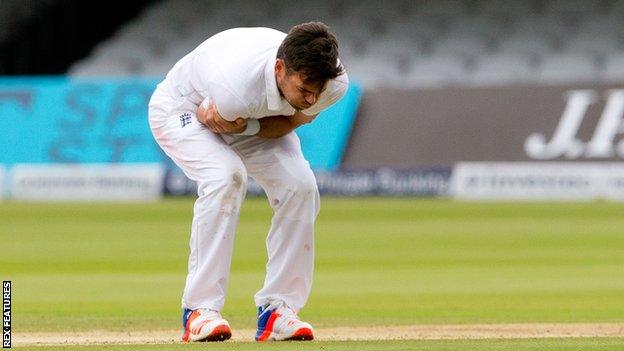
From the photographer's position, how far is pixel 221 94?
233 inches

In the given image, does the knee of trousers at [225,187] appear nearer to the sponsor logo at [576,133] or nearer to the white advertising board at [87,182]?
the sponsor logo at [576,133]

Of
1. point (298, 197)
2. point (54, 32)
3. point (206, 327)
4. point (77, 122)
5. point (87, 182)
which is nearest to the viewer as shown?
point (206, 327)

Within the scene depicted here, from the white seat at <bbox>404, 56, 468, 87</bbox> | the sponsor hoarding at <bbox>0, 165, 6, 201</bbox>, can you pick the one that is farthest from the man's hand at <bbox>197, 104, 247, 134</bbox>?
the white seat at <bbox>404, 56, 468, 87</bbox>

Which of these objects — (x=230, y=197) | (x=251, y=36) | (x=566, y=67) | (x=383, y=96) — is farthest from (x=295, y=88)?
(x=566, y=67)

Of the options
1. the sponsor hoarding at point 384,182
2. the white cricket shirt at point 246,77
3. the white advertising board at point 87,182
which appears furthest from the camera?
the white advertising board at point 87,182

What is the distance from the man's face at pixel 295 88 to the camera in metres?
5.73

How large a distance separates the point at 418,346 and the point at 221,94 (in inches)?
51.9

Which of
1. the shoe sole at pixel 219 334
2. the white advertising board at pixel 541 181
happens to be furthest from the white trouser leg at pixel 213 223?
the white advertising board at pixel 541 181

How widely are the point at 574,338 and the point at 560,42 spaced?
64.6ft

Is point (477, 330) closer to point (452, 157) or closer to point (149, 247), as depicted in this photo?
point (149, 247)

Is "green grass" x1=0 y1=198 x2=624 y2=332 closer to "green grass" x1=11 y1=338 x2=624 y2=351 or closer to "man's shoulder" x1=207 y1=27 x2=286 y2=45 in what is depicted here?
"green grass" x1=11 y1=338 x2=624 y2=351

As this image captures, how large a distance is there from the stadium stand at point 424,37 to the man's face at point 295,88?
723 inches

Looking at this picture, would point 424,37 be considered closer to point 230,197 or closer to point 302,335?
point 302,335

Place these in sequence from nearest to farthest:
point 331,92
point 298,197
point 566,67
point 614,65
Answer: point 331,92
point 298,197
point 614,65
point 566,67
